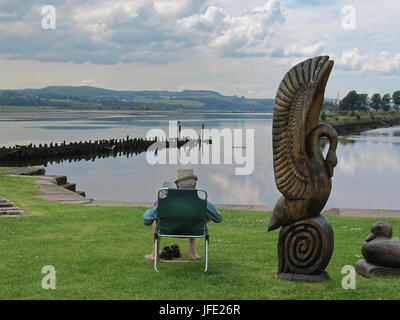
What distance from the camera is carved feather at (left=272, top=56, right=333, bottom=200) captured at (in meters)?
5.98

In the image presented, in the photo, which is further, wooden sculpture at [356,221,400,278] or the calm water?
the calm water

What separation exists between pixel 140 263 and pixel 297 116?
284 centimetres

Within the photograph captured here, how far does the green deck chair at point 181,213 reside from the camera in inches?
245

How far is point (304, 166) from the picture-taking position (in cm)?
603

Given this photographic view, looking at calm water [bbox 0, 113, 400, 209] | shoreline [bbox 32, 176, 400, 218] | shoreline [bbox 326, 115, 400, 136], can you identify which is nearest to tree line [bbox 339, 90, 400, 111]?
shoreline [bbox 326, 115, 400, 136]

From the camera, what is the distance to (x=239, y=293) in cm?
562

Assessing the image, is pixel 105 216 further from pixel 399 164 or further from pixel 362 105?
pixel 362 105

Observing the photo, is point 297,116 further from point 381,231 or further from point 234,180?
point 234,180

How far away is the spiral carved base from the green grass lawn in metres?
0.14

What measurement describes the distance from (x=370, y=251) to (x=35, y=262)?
4.37 meters

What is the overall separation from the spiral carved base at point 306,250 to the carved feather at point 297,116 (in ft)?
1.26

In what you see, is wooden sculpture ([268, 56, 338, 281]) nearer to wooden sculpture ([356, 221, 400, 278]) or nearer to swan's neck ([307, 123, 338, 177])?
swan's neck ([307, 123, 338, 177])
